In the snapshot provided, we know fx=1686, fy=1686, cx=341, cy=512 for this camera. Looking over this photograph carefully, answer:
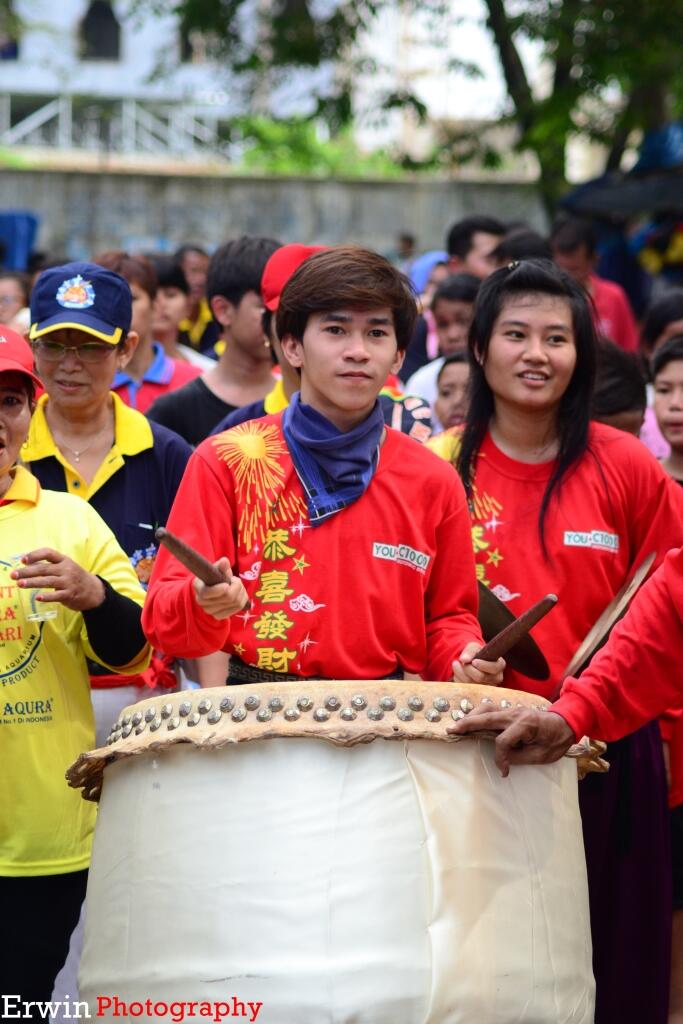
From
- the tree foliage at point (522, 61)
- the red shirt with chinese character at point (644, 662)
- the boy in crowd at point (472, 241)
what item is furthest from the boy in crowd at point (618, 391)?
the tree foliage at point (522, 61)

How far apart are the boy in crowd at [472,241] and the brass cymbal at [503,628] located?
187 inches

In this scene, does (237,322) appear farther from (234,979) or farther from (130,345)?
(234,979)

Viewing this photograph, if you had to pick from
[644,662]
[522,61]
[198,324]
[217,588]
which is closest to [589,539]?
[644,662]

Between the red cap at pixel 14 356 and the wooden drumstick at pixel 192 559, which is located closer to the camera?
the wooden drumstick at pixel 192 559

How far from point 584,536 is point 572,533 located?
0.03 meters

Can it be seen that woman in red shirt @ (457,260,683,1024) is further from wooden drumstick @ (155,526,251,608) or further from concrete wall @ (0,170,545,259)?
concrete wall @ (0,170,545,259)

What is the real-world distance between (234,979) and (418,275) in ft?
22.2

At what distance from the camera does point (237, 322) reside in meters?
6.30

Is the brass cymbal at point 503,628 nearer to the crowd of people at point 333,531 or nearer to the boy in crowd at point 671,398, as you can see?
the crowd of people at point 333,531

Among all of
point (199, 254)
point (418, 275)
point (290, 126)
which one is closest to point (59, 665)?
point (418, 275)

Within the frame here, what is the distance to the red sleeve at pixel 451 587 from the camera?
148 inches

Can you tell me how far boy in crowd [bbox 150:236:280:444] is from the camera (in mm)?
5977

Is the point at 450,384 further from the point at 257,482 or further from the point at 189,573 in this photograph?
the point at 189,573

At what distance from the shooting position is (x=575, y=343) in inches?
180
